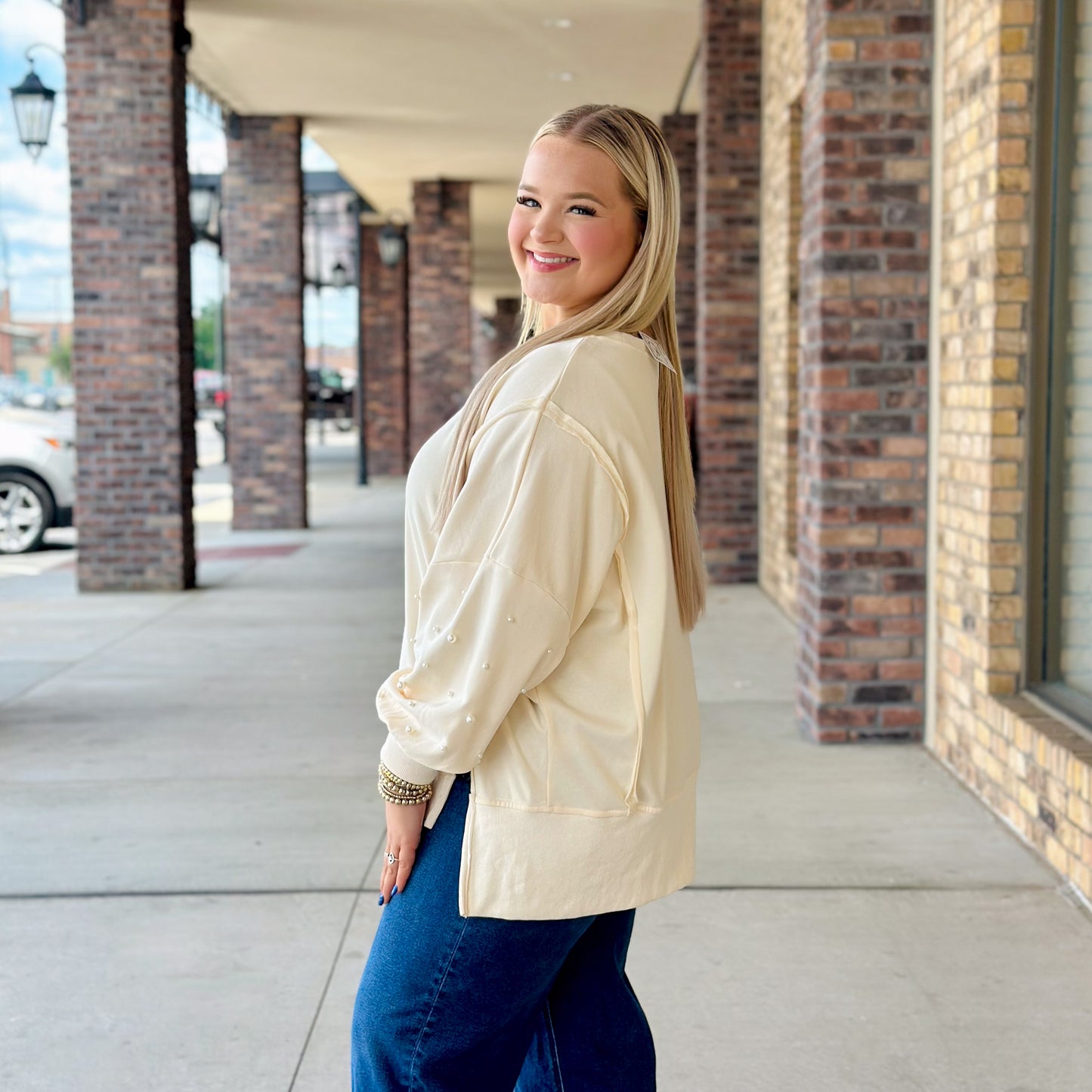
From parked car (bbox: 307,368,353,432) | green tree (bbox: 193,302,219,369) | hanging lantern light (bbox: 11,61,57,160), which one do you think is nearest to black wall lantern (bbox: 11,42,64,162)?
hanging lantern light (bbox: 11,61,57,160)

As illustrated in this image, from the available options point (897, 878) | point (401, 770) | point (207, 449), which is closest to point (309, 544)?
point (897, 878)

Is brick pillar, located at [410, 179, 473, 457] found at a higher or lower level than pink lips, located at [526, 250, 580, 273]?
higher

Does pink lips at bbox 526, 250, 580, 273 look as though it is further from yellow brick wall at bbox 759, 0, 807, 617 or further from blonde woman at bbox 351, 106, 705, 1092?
yellow brick wall at bbox 759, 0, 807, 617

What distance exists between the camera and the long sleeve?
5.08 ft

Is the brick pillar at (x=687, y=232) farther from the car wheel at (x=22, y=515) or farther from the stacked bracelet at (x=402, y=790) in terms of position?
the stacked bracelet at (x=402, y=790)

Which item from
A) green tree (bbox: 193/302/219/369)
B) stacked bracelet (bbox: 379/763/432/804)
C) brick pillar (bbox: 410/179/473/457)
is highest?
green tree (bbox: 193/302/219/369)

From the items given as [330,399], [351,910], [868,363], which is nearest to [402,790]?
[351,910]

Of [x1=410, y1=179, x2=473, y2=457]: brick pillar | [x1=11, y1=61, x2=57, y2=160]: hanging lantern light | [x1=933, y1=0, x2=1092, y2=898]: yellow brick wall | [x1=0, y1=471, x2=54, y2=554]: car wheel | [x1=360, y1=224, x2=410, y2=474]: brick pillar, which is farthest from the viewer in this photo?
[x1=360, y1=224, x2=410, y2=474]: brick pillar

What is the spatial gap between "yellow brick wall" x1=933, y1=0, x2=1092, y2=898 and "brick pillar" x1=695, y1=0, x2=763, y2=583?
16.3 ft

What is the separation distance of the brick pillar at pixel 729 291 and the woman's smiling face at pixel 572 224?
8.05 meters

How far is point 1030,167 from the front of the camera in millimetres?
4250

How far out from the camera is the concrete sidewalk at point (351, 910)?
2.79 meters

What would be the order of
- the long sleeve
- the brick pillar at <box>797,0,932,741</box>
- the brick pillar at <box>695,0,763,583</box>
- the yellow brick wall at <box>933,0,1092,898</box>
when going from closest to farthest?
1. the long sleeve
2. the yellow brick wall at <box>933,0,1092,898</box>
3. the brick pillar at <box>797,0,932,741</box>
4. the brick pillar at <box>695,0,763,583</box>

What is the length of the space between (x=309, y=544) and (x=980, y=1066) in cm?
1015
